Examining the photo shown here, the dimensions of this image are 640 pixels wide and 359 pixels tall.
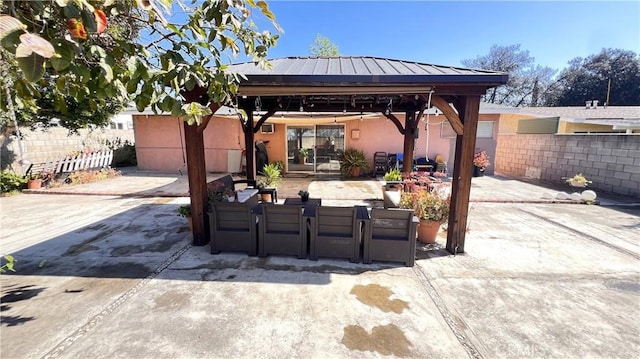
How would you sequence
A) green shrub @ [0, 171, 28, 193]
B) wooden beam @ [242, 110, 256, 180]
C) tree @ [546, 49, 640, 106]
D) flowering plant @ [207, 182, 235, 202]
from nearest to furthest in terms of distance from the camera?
flowering plant @ [207, 182, 235, 202] → wooden beam @ [242, 110, 256, 180] → green shrub @ [0, 171, 28, 193] → tree @ [546, 49, 640, 106]

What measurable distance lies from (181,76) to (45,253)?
475 cm

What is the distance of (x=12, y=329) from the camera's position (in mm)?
2559

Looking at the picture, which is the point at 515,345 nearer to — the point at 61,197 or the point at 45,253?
the point at 45,253

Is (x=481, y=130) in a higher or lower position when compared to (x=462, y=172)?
higher

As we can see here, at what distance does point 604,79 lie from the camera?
27406 millimetres

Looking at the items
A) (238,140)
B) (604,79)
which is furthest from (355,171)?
(604,79)

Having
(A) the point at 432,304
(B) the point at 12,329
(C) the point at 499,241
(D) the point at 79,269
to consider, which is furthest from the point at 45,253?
(C) the point at 499,241

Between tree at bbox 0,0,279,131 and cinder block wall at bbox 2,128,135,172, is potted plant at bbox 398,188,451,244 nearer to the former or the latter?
tree at bbox 0,0,279,131

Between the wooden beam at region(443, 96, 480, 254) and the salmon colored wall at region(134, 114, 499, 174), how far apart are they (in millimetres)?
7944

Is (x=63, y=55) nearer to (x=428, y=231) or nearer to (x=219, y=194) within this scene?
(x=219, y=194)

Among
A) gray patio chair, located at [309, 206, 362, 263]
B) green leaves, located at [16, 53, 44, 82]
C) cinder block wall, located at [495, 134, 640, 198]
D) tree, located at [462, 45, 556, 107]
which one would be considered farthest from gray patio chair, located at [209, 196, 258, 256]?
tree, located at [462, 45, 556, 107]

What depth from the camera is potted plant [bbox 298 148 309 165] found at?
492 inches

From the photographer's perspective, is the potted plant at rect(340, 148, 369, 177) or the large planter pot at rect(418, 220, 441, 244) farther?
the potted plant at rect(340, 148, 369, 177)

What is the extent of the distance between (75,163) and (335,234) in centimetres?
1181
